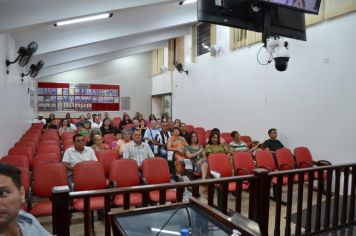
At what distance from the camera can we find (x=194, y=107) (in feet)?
33.2

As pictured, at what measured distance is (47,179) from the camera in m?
3.26

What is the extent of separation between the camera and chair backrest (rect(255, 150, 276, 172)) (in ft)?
15.2

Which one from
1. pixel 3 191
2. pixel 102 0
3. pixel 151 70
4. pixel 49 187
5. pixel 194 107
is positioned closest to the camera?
pixel 3 191

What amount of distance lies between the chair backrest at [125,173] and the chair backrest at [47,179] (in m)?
0.60

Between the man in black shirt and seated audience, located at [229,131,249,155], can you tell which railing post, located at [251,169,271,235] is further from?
the man in black shirt

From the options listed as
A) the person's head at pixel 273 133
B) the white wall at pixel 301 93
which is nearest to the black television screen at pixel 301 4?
the white wall at pixel 301 93

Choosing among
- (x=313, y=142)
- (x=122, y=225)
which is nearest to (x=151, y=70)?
(x=313, y=142)

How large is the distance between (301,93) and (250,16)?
3025 millimetres

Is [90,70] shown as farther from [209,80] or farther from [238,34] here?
[238,34]

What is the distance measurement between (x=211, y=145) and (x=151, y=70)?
406 inches

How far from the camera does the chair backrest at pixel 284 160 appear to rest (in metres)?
4.77

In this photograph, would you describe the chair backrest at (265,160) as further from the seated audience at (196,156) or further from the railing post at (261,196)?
the railing post at (261,196)

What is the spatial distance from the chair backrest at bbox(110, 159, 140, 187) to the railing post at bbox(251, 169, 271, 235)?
5.40ft

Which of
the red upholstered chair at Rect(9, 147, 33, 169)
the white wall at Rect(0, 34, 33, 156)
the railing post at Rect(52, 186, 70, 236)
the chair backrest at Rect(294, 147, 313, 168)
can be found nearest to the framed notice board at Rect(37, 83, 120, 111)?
the white wall at Rect(0, 34, 33, 156)
